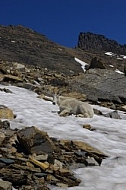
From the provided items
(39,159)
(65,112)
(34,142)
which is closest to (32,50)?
(65,112)

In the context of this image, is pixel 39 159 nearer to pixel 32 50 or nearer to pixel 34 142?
pixel 34 142

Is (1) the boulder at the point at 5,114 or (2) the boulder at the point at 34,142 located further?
(1) the boulder at the point at 5,114

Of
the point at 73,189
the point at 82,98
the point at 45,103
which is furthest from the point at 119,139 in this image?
the point at 82,98

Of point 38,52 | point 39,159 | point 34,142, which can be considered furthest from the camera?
point 38,52

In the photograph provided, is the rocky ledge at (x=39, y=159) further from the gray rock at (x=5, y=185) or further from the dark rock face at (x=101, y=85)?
the dark rock face at (x=101, y=85)

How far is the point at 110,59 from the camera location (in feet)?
310

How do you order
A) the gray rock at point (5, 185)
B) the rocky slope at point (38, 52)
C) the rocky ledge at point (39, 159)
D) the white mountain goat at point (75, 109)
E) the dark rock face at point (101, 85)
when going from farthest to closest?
the rocky slope at point (38, 52) → the dark rock face at point (101, 85) → the white mountain goat at point (75, 109) → the rocky ledge at point (39, 159) → the gray rock at point (5, 185)

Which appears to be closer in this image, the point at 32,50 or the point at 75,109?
the point at 75,109

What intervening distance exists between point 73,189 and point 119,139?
395 cm

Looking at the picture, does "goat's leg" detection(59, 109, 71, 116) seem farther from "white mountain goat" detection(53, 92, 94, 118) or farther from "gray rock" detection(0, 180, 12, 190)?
"gray rock" detection(0, 180, 12, 190)

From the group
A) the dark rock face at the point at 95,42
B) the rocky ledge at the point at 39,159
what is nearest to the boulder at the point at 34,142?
the rocky ledge at the point at 39,159

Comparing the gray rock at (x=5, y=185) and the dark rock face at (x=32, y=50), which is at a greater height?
the dark rock face at (x=32, y=50)

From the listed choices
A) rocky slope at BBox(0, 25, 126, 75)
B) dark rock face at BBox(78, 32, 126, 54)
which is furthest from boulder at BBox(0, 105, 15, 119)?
dark rock face at BBox(78, 32, 126, 54)

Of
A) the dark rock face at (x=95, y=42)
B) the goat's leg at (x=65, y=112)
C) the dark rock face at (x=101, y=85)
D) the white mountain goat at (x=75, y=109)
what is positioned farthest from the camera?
the dark rock face at (x=95, y=42)
